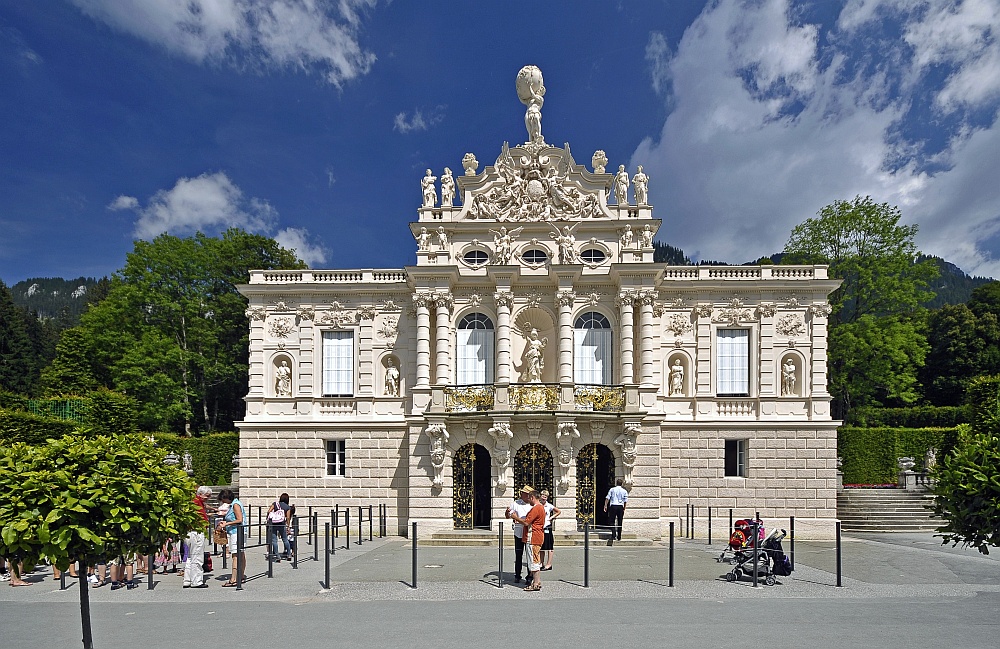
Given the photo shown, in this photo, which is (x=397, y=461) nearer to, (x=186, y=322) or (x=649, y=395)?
(x=649, y=395)

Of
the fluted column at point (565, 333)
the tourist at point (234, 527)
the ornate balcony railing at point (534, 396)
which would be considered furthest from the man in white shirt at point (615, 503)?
the tourist at point (234, 527)

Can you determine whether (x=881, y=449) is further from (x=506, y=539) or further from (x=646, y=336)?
(x=506, y=539)

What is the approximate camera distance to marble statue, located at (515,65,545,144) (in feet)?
91.6

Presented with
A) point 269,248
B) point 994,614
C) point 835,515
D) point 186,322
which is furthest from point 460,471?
point 269,248

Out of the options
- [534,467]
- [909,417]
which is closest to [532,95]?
[534,467]

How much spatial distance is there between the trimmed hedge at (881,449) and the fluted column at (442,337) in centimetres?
1949

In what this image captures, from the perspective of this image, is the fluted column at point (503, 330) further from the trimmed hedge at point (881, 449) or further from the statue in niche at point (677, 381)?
the trimmed hedge at point (881, 449)

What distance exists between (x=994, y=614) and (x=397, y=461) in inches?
758

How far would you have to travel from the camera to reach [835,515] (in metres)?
25.6

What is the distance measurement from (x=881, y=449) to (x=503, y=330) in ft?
63.3

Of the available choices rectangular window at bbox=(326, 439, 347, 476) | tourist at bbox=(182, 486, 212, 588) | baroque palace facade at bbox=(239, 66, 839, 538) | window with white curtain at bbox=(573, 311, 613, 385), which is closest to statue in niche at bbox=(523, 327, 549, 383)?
baroque palace facade at bbox=(239, 66, 839, 538)

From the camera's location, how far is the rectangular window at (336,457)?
88.0 feet

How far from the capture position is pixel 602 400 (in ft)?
80.1

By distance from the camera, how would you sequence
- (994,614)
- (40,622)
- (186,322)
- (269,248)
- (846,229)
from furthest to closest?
(269,248) → (186,322) → (846,229) → (994,614) → (40,622)
